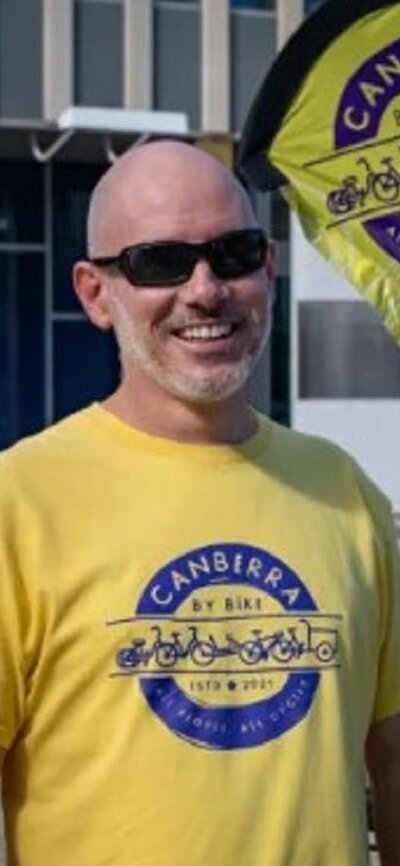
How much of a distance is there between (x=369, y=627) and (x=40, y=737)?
0.44m

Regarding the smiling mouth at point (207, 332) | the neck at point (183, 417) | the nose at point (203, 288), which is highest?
the nose at point (203, 288)

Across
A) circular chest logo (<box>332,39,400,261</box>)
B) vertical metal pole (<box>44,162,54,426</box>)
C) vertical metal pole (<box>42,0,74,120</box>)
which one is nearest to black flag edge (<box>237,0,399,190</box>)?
circular chest logo (<box>332,39,400,261</box>)

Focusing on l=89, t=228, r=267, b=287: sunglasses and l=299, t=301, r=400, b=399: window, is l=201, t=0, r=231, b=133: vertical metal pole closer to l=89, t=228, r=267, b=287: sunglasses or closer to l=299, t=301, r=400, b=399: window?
l=299, t=301, r=400, b=399: window

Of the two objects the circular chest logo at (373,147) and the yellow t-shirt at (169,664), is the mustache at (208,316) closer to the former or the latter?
the yellow t-shirt at (169,664)

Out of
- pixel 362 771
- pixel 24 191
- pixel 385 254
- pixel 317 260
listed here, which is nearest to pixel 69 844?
pixel 362 771

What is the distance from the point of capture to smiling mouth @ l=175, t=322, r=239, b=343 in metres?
2.18

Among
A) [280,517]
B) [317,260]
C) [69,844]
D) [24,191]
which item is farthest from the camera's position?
[24,191]

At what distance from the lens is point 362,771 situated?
2.27m

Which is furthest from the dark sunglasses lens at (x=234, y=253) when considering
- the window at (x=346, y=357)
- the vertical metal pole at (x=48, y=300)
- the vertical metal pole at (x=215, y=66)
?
the vertical metal pole at (x=215, y=66)

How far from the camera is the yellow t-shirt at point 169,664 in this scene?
2096 millimetres

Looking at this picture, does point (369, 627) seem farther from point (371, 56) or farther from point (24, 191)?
point (24, 191)

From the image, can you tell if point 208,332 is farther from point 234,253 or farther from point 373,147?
point 373,147

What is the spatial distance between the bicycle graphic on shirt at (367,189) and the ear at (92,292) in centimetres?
365

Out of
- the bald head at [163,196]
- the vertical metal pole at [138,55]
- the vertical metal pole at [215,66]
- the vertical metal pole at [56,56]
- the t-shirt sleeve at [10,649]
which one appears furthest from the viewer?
the vertical metal pole at [215,66]
